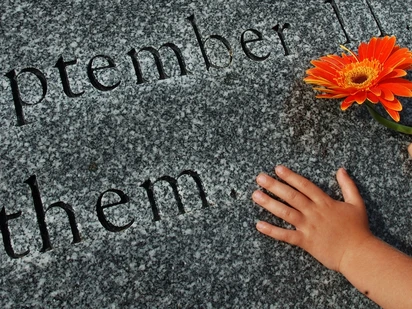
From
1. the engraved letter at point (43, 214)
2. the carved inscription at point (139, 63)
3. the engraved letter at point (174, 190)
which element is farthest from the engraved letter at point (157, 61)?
the engraved letter at point (43, 214)

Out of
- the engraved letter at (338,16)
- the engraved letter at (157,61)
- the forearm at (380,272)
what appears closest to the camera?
the forearm at (380,272)

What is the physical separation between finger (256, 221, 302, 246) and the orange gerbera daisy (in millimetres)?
347

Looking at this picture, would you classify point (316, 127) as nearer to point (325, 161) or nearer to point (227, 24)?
point (325, 161)

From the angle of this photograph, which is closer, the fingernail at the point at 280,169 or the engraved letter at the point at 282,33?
the fingernail at the point at 280,169

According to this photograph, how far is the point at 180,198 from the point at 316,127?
419 mm

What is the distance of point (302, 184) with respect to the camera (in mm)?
1421

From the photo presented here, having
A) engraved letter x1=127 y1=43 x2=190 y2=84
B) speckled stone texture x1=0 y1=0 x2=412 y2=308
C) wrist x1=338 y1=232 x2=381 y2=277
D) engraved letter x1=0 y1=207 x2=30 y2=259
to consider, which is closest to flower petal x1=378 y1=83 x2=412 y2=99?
speckled stone texture x1=0 y1=0 x2=412 y2=308

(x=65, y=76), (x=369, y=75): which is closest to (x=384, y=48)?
(x=369, y=75)

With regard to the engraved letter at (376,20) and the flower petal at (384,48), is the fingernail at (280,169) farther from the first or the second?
the engraved letter at (376,20)

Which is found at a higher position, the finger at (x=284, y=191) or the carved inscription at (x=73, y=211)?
the carved inscription at (x=73, y=211)

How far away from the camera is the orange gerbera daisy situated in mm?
1407

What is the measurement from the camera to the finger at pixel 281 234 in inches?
54.0

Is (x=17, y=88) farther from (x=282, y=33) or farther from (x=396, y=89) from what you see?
(x=396, y=89)

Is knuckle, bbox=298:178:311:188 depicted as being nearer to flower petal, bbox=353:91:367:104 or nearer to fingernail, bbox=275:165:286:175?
fingernail, bbox=275:165:286:175
